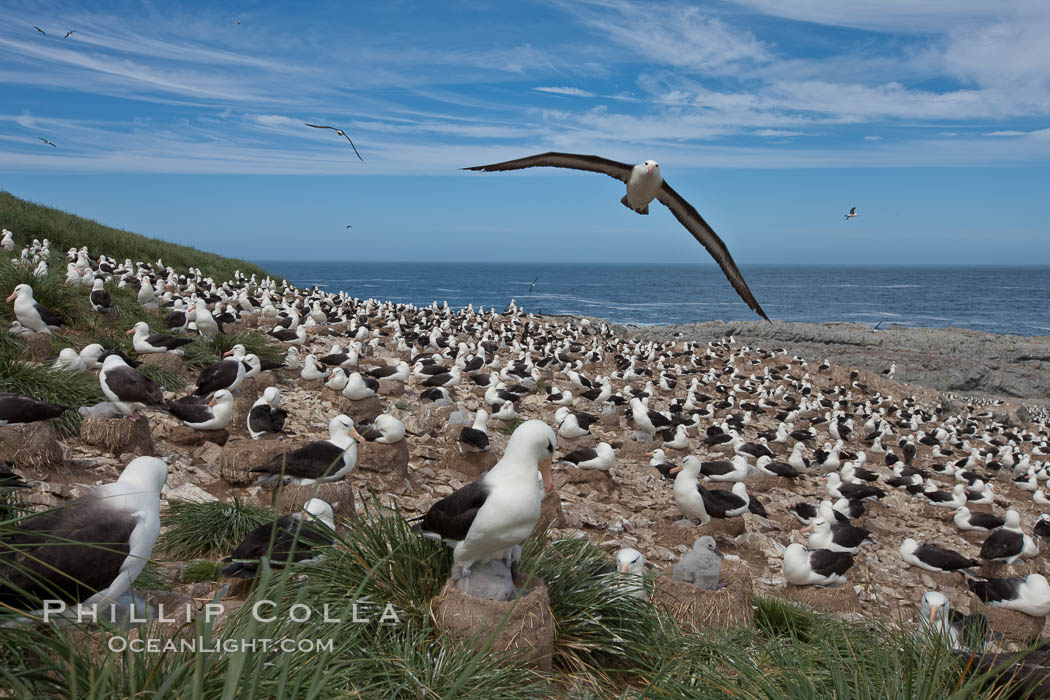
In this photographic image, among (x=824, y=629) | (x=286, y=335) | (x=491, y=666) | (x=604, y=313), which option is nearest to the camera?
(x=491, y=666)

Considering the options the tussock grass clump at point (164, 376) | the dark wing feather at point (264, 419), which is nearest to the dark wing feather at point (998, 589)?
the dark wing feather at point (264, 419)

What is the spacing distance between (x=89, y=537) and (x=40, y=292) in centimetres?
1030

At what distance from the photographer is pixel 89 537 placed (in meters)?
3.36

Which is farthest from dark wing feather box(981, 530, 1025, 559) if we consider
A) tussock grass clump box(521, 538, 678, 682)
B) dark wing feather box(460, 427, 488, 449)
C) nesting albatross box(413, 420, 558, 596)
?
nesting albatross box(413, 420, 558, 596)

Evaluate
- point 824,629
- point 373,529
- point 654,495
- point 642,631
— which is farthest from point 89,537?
point 654,495

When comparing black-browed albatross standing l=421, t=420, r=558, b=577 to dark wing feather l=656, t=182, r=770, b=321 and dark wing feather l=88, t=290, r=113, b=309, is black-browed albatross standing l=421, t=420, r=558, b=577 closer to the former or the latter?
dark wing feather l=656, t=182, r=770, b=321

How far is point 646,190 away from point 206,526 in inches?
208

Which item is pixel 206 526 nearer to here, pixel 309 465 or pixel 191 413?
pixel 309 465

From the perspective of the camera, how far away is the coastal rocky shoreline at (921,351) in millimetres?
32062

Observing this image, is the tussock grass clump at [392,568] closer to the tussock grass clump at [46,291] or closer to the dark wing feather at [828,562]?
the dark wing feather at [828,562]

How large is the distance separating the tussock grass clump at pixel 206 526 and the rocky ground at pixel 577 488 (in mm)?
450

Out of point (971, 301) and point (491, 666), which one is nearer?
point (491, 666)

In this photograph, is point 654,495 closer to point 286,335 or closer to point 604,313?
point 286,335

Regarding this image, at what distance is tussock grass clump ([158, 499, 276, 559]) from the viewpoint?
5488mm
